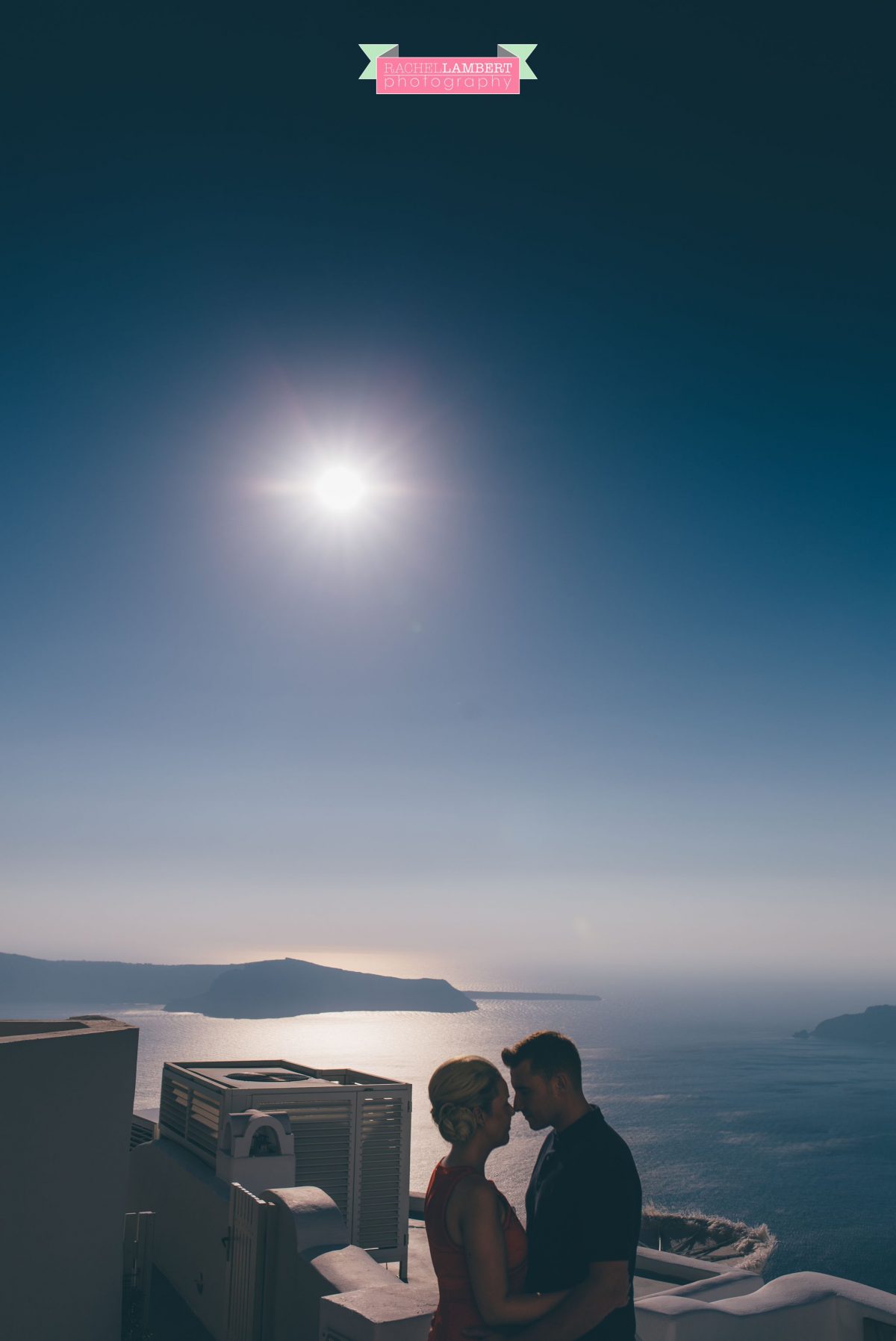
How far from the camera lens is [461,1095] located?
2756 mm

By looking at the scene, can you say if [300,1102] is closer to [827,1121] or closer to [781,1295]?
[781,1295]

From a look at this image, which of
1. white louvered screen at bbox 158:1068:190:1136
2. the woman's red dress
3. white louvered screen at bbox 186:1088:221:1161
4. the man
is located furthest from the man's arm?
white louvered screen at bbox 158:1068:190:1136

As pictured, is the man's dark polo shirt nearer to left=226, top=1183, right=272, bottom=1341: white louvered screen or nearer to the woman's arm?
the woman's arm

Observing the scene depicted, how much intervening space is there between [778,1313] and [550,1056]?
4537mm

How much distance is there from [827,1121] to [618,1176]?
498 ft

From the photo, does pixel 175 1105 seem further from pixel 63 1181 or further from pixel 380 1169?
pixel 63 1181

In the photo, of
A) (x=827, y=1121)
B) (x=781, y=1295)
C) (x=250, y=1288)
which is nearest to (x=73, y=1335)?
(x=250, y=1288)

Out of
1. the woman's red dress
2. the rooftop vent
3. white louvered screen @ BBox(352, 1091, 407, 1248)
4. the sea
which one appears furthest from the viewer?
the sea

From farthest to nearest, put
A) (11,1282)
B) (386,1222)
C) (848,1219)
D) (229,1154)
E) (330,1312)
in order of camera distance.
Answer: (848,1219)
(386,1222)
(229,1154)
(11,1282)
(330,1312)

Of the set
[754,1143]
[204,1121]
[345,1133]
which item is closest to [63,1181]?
[204,1121]

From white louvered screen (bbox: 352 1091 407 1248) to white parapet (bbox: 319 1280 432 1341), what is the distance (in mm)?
7201

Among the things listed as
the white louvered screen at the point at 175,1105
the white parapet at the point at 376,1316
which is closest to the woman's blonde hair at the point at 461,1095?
the white parapet at the point at 376,1316

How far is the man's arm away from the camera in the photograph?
2.52 meters

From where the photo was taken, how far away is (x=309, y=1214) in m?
5.93
